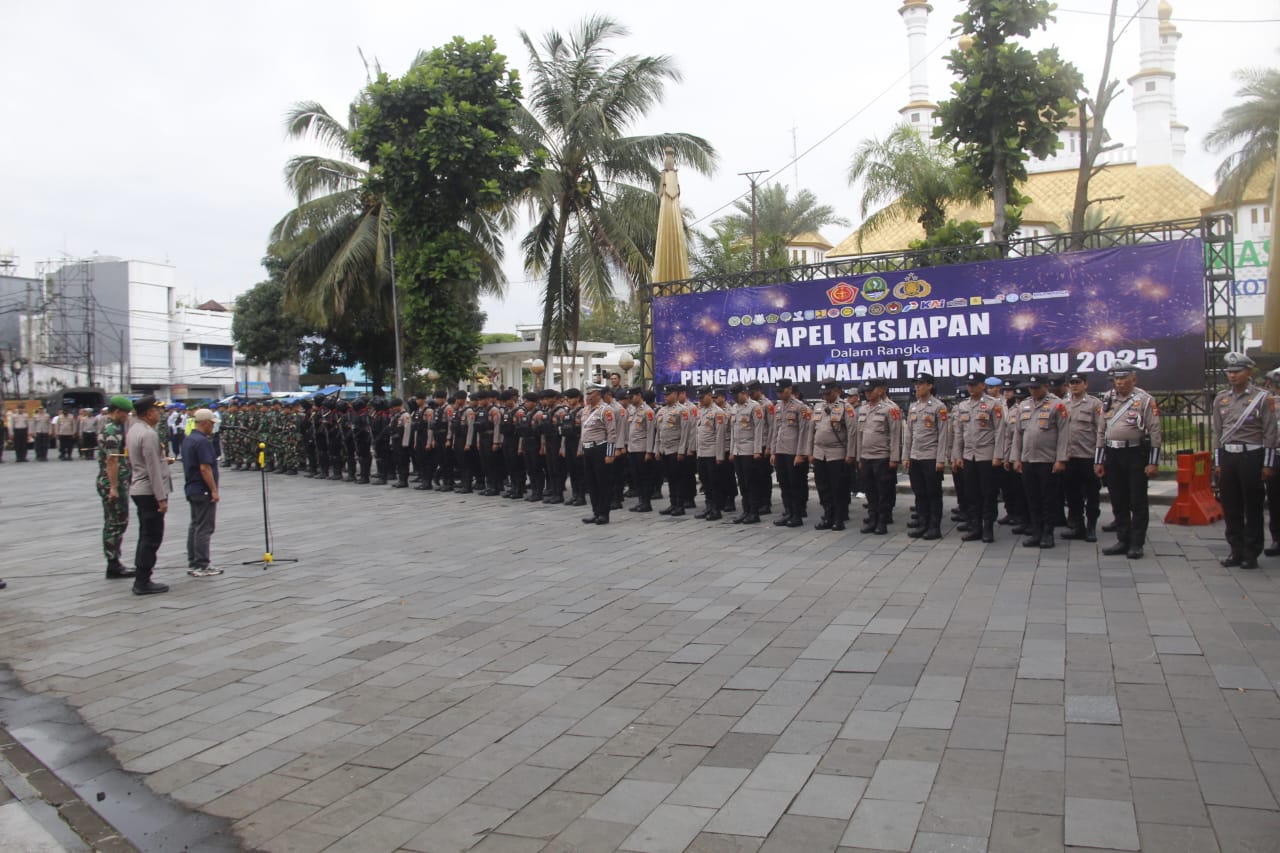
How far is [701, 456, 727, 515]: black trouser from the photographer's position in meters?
11.6

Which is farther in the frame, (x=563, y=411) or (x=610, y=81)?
(x=610, y=81)

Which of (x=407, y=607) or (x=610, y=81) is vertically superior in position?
(x=610, y=81)

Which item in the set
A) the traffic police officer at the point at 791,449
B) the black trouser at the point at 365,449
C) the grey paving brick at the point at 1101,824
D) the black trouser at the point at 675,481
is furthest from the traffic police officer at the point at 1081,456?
the black trouser at the point at 365,449

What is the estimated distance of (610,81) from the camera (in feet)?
66.0

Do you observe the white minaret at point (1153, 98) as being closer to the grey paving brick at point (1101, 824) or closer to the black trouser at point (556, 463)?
the black trouser at point (556, 463)

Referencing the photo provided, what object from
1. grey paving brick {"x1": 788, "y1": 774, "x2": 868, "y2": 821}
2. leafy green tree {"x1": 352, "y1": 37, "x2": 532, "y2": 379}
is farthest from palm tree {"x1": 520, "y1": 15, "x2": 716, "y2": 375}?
grey paving brick {"x1": 788, "y1": 774, "x2": 868, "y2": 821}

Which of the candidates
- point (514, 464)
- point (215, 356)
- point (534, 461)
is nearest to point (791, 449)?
point (534, 461)

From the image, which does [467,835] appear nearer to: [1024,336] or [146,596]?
[146,596]

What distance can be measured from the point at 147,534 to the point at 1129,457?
337 inches

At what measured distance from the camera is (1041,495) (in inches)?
354

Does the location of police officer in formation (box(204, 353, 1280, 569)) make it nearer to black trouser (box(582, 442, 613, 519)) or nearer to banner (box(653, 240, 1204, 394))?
black trouser (box(582, 442, 613, 519))

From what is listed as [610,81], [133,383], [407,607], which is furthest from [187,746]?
[133,383]

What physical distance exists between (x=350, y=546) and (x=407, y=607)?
132 inches

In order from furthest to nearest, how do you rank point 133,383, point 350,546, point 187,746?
point 133,383, point 350,546, point 187,746
